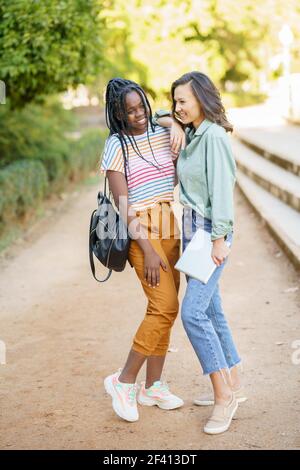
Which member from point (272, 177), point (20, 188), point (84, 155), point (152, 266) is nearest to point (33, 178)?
point (20, 188)

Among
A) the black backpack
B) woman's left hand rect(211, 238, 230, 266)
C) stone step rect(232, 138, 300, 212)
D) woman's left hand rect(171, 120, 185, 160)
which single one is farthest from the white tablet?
stone step rect(232, 138, 300, 212)

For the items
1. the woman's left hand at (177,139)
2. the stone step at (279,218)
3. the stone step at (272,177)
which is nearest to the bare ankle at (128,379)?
the woman's left hand at (177,139)

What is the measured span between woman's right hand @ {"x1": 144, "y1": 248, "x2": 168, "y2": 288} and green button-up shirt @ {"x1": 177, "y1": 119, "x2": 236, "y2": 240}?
0.31m

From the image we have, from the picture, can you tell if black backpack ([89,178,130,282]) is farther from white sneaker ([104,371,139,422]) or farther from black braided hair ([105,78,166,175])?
white sneaker ([104,371,139,422])

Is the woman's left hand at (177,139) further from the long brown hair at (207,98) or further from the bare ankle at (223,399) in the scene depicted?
the bare ankle at (223,399)

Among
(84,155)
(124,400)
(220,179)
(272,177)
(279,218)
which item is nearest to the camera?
(220,179)

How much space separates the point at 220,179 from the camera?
3896mm

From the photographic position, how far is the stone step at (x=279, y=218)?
26.9ft

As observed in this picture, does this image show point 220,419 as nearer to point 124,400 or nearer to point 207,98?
point 124,400

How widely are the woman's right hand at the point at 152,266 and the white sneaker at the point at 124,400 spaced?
1.99ft

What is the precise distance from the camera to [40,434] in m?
4.17

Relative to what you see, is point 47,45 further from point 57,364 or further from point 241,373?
point 241,373

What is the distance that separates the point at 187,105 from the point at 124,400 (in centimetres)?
160
